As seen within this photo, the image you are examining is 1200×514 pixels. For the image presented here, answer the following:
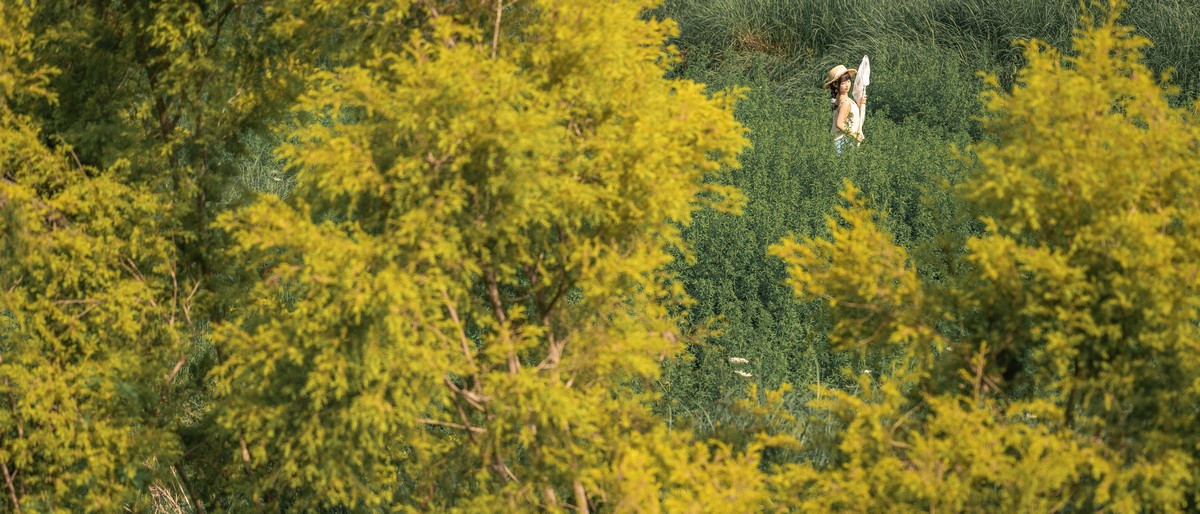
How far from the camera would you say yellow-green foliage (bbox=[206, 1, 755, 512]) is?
407 cm

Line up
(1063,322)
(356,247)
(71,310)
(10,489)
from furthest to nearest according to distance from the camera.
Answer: (10,489)
(71,310)
(1063,322)
(356,247)

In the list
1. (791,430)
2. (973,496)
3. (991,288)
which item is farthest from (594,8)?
(791,430)

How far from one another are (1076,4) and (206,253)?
11210 millimetres

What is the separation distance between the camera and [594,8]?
4395 mm

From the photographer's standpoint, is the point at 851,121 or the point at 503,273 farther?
the point at 851,121

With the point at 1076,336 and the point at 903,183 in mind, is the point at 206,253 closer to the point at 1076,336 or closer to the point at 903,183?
the point at 1076,336

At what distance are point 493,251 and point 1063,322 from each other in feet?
5.66

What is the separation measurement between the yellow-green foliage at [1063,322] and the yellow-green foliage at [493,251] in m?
0.51

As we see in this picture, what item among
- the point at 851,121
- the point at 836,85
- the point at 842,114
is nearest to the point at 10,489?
the point at 842,114

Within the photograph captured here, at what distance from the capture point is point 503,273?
14.8 ft

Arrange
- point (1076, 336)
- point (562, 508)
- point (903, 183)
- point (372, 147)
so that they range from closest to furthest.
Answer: point (1076, 336), point (372, 147), point (562, 508), point (903, 183)

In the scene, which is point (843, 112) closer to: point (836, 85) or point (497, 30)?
point (836, 85)

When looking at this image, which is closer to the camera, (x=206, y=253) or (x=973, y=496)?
(x=973, y=496)

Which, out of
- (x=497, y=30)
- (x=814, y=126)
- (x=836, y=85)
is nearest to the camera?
(x=497, y=30)
